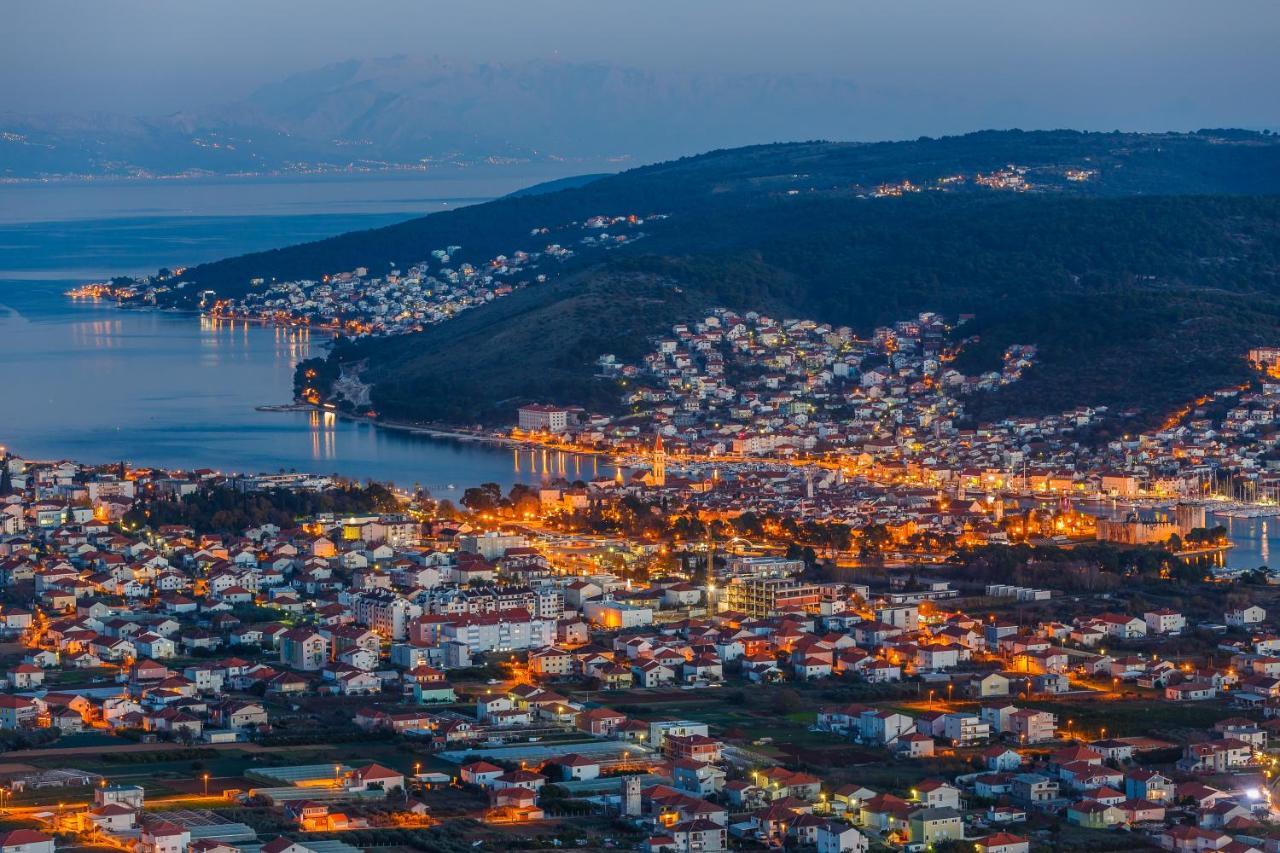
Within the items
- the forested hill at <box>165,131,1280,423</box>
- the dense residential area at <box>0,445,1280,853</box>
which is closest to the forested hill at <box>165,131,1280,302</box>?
the forested hill at <box>165,131,1280,423</box>

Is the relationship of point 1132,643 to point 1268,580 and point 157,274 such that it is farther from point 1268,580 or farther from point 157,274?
point 157,274

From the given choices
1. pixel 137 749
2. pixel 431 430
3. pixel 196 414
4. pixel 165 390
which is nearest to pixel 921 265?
pixel 431 430

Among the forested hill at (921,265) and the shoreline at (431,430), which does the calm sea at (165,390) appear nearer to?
the shoreline at (431,430)

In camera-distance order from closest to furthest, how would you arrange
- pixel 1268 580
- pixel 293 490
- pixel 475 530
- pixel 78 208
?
pixel 1268 580
pixel 475 530
pixel 293 490
pixel 78 208

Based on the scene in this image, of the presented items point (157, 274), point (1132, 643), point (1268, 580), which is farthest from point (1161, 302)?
point (157, 274)

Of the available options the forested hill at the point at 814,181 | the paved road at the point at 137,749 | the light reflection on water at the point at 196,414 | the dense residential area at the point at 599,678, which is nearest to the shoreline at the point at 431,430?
the light reflection on water at the point at 196,414
